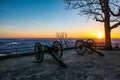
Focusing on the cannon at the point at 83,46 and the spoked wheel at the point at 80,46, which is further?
the spoked wheel at the point at 80,46

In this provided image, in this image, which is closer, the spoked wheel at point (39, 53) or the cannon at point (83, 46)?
the spoked wheel at point (39, 53)

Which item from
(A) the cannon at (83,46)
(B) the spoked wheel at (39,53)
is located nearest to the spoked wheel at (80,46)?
(A) the cannon at (83,46)

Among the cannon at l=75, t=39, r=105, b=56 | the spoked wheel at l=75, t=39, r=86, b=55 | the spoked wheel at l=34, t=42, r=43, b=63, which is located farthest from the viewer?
Answer: the spoked wheel at l=75, t=39, r=86, b=55

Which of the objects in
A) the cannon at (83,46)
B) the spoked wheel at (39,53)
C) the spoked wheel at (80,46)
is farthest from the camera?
the spoked wheel at (80,46)

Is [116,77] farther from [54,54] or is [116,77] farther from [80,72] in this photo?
[54,54]

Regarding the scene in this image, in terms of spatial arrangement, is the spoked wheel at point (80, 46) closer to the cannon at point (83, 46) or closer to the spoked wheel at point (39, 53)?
the cannon at point (83, 46)

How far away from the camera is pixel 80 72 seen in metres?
7.26

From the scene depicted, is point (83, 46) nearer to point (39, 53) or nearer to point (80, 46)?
point (80, 46)

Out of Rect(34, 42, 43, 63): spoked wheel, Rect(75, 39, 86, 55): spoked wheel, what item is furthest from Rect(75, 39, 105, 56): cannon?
Rect(34, 42, 43, 63): spoked wheel

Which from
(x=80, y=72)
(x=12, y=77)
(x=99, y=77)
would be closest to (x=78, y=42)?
(x=80, y=72)

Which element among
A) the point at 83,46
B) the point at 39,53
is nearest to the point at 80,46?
the point at 83,46

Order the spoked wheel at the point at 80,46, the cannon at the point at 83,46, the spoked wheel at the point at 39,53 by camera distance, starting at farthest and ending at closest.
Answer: the spoked wheel at the point at 80,46 → the cannon at the point at 83,46 → the spoked wheel at the point at 39,53

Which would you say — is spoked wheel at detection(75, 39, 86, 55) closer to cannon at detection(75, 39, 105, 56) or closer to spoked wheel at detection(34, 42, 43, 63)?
cannon at detection(75, 39, 105, 56)

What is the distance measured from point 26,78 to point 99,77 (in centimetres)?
338
